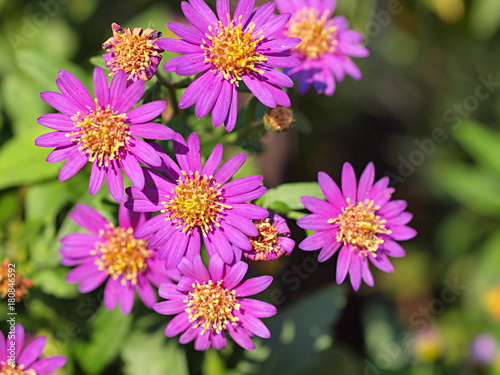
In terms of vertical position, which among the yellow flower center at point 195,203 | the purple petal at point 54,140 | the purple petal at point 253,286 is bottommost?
the purple petal at point 253,286

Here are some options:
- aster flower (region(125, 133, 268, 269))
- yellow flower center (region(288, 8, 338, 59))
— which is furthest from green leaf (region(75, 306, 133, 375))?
yellow flower center (region(288, 8, 338, 59))

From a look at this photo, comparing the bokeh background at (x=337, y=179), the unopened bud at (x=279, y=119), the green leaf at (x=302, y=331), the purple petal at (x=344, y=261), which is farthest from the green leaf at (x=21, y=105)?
the purple petal at (x=344, y=261)

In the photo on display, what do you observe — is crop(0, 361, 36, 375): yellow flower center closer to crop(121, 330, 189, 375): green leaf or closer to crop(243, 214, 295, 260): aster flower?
crop(121, 330, 189, 375): green leaf

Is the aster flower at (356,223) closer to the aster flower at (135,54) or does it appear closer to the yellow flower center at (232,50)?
the yellow flower center at (232,50)

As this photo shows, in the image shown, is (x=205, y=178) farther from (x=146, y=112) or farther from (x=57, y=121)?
(x=57, y=121)

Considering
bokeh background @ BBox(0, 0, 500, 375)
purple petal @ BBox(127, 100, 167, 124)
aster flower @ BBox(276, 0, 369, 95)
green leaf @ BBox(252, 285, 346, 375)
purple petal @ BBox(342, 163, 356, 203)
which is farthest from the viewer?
green leaf @ BBox(252, 285, 346, 375)

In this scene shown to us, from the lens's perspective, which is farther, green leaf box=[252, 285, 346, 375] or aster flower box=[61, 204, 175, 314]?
green leaf box=[252, 285, 346, 375]

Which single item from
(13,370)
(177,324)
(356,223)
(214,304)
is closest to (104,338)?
(13,370)
